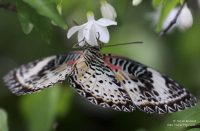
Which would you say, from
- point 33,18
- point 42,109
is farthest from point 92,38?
point 42,109

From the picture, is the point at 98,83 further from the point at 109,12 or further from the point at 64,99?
the point at 64,99

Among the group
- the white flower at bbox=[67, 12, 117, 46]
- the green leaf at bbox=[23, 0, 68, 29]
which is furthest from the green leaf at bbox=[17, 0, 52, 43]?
the white flower at bbox=[67, 12, 117, 46]

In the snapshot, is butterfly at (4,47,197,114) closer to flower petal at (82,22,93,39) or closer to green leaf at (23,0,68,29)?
flower petal at (82,22,93,39)

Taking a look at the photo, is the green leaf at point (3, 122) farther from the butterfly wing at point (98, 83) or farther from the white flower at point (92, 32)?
the white flower at point (92, 32)

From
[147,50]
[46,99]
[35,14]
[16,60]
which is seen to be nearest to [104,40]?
[35,14]

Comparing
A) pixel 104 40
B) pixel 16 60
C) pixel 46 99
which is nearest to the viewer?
pixel 104 40

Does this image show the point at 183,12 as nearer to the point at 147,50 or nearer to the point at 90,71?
the point at 90,71
